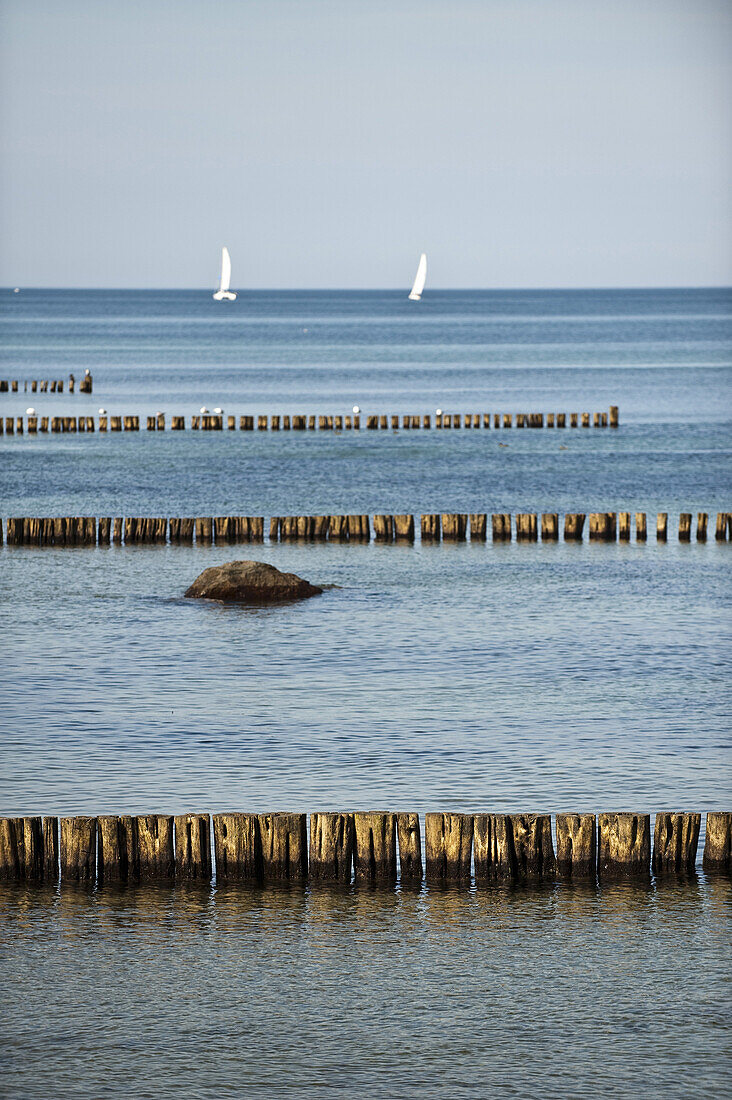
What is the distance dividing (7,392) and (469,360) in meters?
55.0

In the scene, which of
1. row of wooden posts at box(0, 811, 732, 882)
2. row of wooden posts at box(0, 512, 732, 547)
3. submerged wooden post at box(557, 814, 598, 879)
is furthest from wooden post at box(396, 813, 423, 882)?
row of wooden posts at box(0, 512, 732, 547)

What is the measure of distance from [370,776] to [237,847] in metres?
4.57

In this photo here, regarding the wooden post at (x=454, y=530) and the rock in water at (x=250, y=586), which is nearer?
the rock in water at (x=250, y=586)

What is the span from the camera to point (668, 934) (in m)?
15.4

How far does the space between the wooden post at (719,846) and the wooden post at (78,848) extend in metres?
6.61

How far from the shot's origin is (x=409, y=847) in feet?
54.4

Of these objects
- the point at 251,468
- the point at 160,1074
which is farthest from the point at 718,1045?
Answer: the point at 251,468

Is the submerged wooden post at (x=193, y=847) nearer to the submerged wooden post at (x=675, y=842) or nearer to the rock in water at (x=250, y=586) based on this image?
the submerged wooden post at (x=675, y=842)

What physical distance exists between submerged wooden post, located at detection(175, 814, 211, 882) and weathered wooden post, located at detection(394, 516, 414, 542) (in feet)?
88.6

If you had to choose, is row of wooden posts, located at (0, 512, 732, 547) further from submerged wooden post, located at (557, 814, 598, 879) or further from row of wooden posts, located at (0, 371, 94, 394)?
row of wooden posts, located at (0, 371, 94, 394)

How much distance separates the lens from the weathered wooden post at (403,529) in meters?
43.2

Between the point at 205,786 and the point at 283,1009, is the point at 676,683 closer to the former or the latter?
the point at 205,786

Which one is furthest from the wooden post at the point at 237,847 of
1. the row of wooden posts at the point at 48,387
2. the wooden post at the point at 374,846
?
the row of wooden posts at the point at 48,387

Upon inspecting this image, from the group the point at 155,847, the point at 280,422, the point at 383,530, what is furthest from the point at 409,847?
the point at 280,422
